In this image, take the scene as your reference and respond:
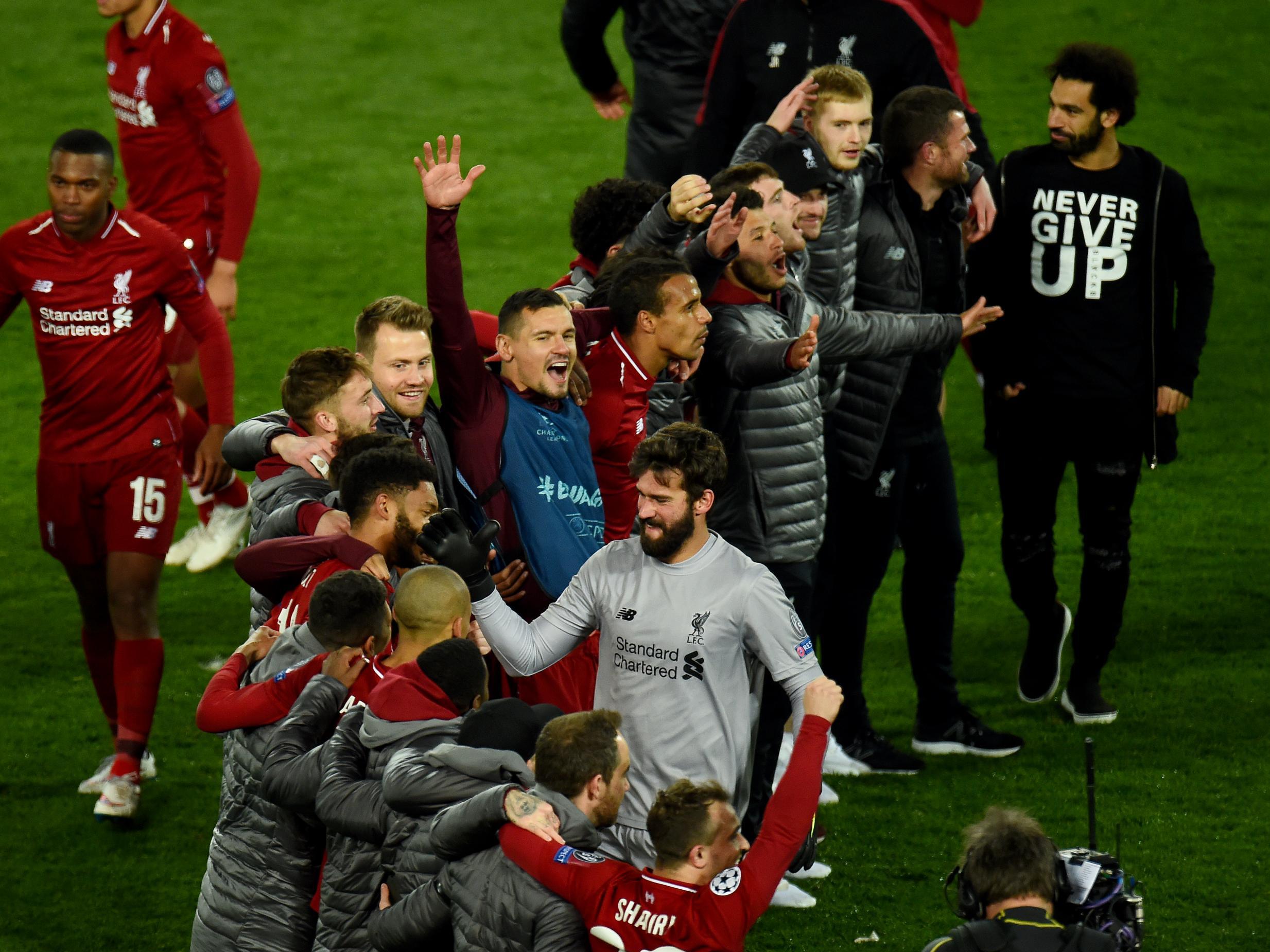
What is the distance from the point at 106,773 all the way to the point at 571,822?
3.16 metres

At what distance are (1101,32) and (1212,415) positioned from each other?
5555mm

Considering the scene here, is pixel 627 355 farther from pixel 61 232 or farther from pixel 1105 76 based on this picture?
pixel 1105 76

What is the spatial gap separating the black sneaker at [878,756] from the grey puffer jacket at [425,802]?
281 cm

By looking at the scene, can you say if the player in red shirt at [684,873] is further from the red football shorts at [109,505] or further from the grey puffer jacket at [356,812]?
the red football shorts at [109,505]

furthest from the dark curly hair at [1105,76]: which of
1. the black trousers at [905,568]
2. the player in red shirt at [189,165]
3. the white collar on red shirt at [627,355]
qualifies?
the player in red shirt at [189,165]

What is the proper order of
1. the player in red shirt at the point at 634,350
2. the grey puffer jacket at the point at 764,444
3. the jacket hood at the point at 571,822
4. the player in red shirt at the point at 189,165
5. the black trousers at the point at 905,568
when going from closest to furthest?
1. the jacket hood at the point at 571,822
2. the player in red shirt at the point at 634,350
3. the grey puffer jacket at the point at 764,444
4. the black trousers at the point at 905,568
5. the player in red shirt at the point at 189,165

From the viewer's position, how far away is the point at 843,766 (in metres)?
6.05

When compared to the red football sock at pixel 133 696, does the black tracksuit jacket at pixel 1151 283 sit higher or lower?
higher

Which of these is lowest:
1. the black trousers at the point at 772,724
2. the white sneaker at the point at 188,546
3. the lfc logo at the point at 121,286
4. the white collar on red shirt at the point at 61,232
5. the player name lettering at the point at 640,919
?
the white sneaker at the point at 188,546

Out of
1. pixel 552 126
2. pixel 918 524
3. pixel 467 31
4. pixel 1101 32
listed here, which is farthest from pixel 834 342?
pixel 467 31

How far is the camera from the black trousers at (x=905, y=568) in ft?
19.5

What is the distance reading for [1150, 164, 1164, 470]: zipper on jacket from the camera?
6.26 metres

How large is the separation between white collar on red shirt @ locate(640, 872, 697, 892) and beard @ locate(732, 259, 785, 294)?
7.39 ft

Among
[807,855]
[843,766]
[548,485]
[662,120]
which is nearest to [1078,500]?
[843,766]
